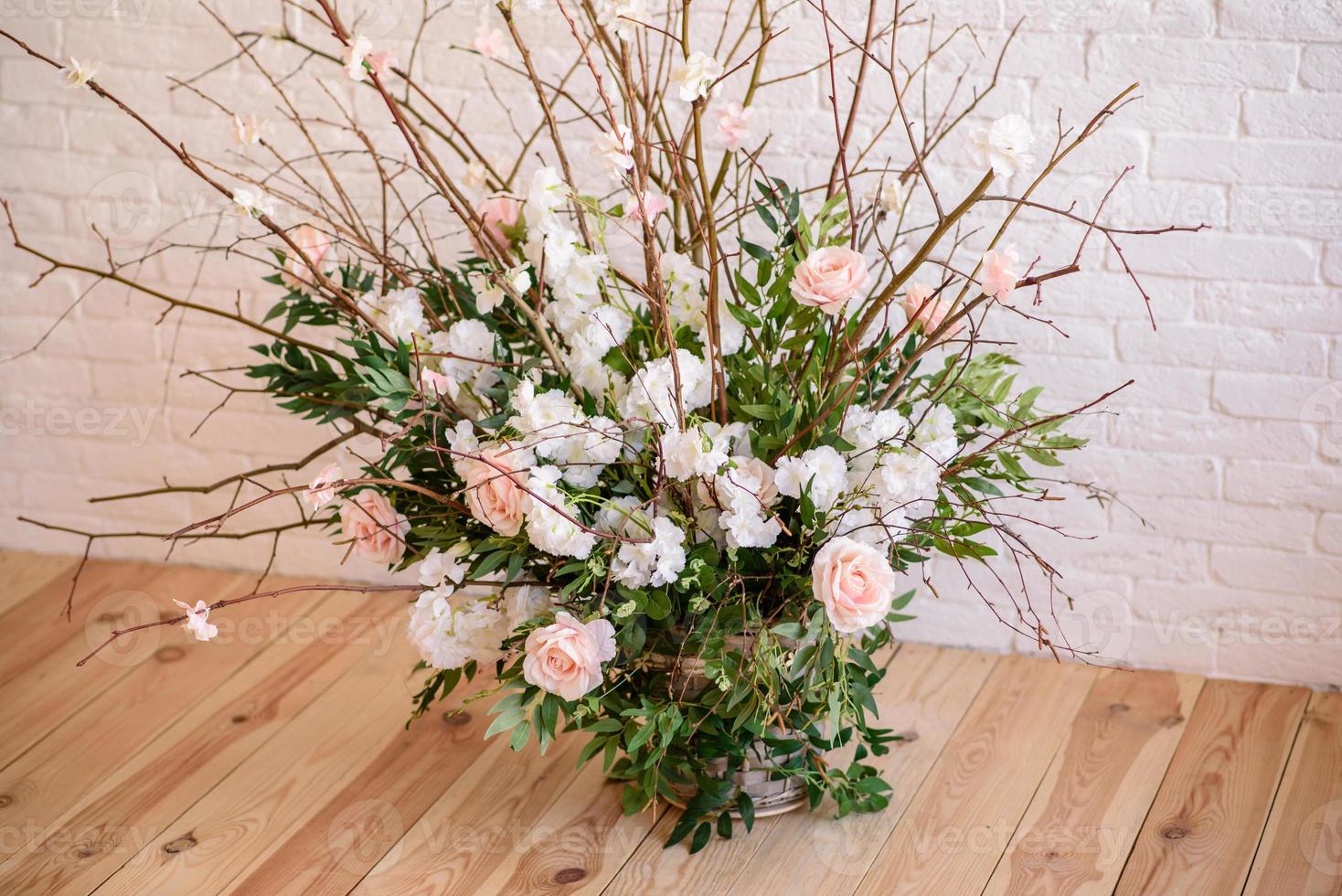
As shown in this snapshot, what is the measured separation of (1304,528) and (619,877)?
101 cm

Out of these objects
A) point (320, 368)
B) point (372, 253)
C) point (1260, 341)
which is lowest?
point (1260, 341)

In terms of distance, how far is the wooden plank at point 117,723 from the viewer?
156cm

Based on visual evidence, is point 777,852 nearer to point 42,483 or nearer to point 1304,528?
point 1304,528

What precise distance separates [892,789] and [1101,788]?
0.80 feet

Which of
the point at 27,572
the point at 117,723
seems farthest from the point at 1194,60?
the point at 27,572

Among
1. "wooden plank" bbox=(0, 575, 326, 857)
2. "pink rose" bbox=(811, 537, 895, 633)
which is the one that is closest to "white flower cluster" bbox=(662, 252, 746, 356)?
"pink rose" bbox=(811, 537, 895, 633)

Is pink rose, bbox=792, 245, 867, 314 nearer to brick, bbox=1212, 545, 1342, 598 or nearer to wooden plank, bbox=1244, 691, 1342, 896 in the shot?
wooden plank, bbox=1244, 691, 1342, 896

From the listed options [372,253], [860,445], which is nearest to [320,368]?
[372,253]

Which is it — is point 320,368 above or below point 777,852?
above

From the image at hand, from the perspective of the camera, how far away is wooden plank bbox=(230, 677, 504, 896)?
4.65ft

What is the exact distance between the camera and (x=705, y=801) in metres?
1.41

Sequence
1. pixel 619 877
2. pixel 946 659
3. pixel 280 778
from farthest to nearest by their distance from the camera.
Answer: pixel 946 659 → pixel 280 778 → pixel 619 877

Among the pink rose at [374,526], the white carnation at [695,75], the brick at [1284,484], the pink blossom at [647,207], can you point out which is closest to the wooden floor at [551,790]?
the brick at [1284,484]

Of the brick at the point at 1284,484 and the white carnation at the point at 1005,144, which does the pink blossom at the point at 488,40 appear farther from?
the brick at the point at 1284,484
